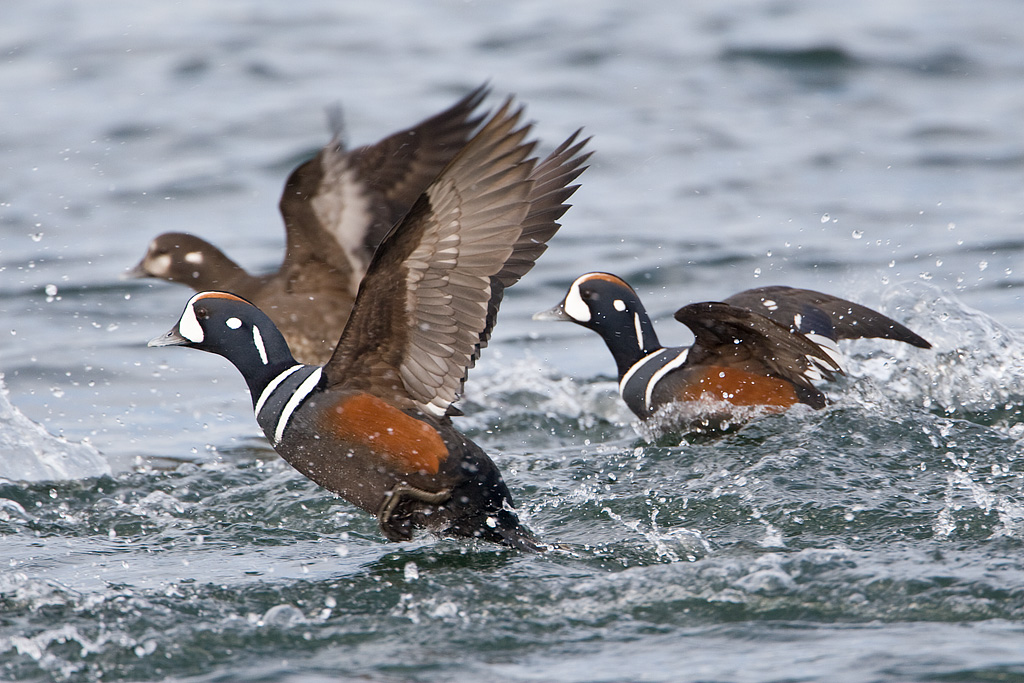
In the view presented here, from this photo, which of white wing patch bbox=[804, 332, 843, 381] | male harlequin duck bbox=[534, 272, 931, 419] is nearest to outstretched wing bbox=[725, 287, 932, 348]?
male harlequin duck bbox=[534, 272, 931, 419]

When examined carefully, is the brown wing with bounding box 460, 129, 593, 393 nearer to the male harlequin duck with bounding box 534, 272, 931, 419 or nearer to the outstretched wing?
the male harlequin duck with bounding box 534, 272, 931, 419

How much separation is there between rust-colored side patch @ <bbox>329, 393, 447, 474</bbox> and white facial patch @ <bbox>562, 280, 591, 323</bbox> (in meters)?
2.26

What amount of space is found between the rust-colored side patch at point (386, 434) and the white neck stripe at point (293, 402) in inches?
5.7

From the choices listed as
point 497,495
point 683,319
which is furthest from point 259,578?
point 683,319

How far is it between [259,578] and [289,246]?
2860 mm

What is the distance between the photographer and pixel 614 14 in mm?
16609

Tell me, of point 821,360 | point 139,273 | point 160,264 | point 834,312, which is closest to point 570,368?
point 834,312

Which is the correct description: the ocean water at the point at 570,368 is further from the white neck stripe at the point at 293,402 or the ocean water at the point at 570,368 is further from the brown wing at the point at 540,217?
the brown wing at the point at 540,217

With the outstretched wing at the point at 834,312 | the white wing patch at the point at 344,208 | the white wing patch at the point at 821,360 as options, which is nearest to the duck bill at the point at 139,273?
the white wing patch at the point at 344,208

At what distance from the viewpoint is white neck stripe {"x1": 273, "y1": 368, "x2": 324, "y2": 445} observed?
462cm

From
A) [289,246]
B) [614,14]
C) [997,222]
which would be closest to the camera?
[289,246]

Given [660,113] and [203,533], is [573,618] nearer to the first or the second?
[203,533]

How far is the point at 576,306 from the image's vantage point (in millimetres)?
6699

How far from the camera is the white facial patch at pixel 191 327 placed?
4.91 metres
